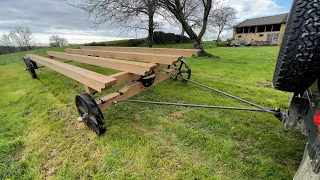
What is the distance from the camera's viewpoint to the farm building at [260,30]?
115 feet

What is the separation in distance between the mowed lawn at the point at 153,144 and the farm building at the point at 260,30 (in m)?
36.8

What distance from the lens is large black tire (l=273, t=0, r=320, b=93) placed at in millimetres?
1050

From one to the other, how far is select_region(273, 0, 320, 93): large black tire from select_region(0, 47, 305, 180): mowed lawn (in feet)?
3.38

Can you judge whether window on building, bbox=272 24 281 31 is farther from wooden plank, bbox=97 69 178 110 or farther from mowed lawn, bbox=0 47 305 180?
wooden plank, bbox=97 69 178 110

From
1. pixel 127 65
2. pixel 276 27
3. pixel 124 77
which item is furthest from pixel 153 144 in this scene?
pixel 276 27

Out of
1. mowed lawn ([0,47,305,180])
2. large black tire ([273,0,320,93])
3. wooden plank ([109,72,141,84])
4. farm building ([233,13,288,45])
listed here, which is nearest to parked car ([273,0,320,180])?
large black tire ([273,0,320,93])

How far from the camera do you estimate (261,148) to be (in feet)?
6.66

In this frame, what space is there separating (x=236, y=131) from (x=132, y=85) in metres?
1.56

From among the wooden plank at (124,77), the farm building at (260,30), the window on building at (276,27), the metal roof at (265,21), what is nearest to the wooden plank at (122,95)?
the wooden plank at (124,77)

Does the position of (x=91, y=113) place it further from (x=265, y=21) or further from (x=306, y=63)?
(x=265, y=21)

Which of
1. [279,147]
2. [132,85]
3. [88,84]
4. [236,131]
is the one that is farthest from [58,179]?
[279,147]

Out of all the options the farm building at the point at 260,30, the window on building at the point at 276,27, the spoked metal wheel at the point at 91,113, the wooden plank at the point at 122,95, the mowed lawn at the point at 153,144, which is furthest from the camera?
the window on building at the point at 276,27

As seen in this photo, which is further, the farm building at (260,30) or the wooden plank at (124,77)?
the farm building at (260,30)

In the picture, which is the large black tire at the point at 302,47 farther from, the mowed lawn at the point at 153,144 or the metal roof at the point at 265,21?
the metal roof at the point at 265,21
